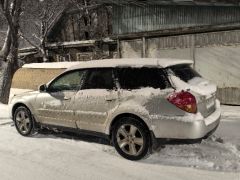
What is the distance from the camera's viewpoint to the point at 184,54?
525 inches

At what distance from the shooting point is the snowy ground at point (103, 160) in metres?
5.56

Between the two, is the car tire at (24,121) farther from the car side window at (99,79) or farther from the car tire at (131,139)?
the car tire at (131,139)

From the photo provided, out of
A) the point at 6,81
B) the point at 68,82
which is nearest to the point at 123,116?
the point at 68,82

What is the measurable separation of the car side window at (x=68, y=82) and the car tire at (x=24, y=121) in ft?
2.75

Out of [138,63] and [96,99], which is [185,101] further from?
[96,99]

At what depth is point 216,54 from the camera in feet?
41.0

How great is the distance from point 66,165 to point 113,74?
180cm

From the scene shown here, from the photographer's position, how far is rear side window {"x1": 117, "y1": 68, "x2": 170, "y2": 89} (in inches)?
239

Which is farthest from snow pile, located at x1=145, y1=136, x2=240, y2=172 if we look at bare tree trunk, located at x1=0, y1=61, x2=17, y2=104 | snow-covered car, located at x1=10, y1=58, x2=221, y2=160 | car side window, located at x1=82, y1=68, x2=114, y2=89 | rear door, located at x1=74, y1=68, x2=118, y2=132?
bare tree trunk, located at x1=0, y1=61, x2=17, y2=104

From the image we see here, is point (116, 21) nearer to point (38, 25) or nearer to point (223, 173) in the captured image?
point (223, 173)

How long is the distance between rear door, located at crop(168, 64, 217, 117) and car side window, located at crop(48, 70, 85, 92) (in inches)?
74.8

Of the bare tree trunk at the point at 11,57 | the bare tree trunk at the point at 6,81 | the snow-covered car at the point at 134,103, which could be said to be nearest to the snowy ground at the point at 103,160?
the snow-covered car at the point at 134,103

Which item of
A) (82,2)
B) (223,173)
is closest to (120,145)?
(223,173)

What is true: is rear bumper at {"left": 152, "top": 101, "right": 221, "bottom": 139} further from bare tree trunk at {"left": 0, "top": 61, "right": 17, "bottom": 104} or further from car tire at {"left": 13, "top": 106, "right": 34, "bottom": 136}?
bare tree trunk at {"left": 0, "top": 61, "right": 17, "bottom": 104}
